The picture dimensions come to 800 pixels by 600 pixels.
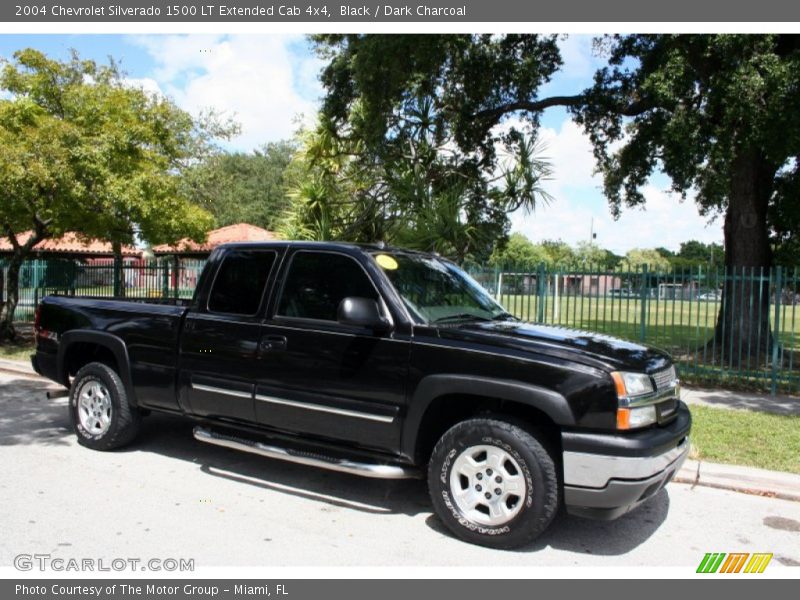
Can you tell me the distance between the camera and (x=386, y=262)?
4.89 m

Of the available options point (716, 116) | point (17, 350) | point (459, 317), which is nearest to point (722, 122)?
point (716, 116)

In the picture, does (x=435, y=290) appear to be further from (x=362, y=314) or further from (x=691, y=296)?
(x=691, y=296)

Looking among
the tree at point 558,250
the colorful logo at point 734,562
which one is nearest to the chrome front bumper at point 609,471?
the colorful logo at point 734,562

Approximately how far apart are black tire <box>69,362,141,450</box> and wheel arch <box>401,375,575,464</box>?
2.96 meters

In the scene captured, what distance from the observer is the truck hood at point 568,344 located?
4.01 m

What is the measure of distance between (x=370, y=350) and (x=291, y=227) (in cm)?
867

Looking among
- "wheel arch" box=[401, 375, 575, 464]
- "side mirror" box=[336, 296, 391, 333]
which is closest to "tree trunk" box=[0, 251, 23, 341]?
"side mirror" box=[336, 296, 391, 333]

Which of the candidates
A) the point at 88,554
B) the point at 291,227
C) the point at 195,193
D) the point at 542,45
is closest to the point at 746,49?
the point at 542,45

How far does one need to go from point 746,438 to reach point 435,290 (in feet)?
13.6

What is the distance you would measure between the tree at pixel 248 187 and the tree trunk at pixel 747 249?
26.6 meters

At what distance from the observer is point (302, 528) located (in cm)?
439

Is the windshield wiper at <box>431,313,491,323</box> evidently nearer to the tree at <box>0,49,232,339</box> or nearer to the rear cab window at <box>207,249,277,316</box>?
the rear cab window at <box>207,249,277,316</box>

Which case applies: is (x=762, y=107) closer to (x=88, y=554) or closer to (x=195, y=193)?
(x=88, y=554)

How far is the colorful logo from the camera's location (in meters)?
3.99
